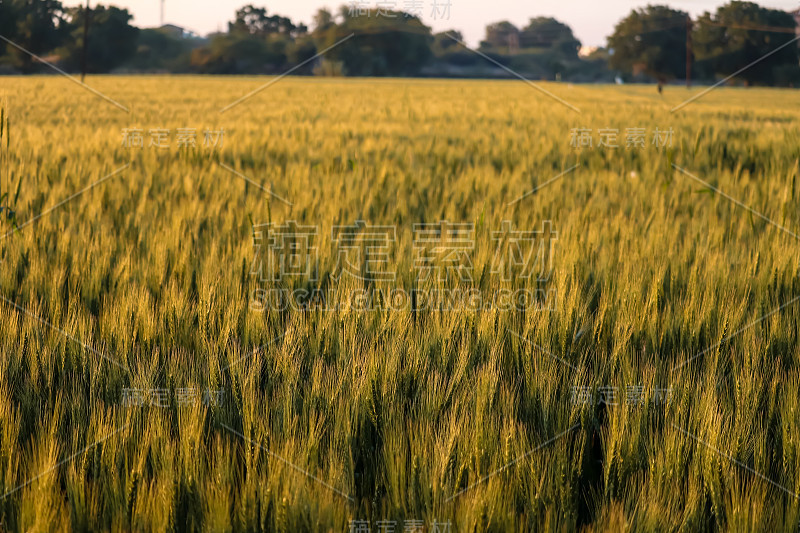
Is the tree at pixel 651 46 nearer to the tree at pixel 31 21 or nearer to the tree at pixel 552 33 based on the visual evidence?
the tree at pixel 552 33

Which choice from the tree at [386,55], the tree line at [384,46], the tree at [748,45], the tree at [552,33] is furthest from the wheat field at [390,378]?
the tree at [386,55]

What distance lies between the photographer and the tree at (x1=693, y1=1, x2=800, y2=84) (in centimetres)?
570

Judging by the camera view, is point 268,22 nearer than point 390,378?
No

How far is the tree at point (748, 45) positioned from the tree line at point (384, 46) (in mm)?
24

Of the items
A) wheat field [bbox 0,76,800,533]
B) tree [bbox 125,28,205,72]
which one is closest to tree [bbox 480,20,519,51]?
wheat field [bbox 0,76,800,533]

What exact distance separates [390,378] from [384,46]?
117 feet

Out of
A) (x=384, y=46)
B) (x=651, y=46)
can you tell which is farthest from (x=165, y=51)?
(x=651, y=46)

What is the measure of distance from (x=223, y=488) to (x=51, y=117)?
6846 mm

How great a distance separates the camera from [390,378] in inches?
50.3

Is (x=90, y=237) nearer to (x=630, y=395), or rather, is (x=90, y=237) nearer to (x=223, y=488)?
(x=223, y=488)

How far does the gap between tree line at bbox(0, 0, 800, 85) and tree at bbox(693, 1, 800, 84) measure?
0.08 feet

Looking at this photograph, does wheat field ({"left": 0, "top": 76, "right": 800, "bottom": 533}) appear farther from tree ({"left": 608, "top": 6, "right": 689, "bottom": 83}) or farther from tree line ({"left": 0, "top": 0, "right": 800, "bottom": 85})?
tree ({"left": 608, "top": 6, "right": 689, "bottom": 83})

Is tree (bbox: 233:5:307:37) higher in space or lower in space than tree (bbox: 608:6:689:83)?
lower

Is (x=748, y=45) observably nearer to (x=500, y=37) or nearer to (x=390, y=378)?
(x=390, y=378)
